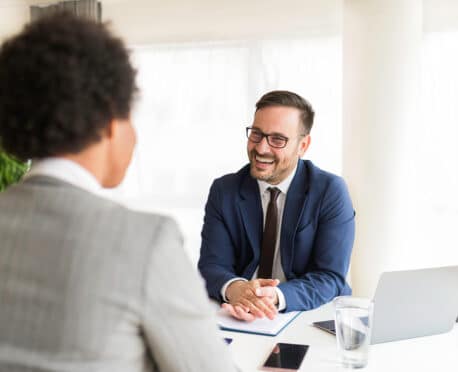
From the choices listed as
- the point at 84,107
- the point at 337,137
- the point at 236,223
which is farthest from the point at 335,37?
the point at 84,107

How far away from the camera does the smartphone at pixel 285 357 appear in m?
1.32

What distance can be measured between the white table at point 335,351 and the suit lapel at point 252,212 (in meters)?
0.58

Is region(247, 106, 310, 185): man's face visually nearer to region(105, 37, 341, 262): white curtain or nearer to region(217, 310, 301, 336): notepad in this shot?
region(217, 310, 301, 336): notepad

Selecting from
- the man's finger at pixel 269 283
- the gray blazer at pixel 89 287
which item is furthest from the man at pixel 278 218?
the gray blazer at pixel 89 287

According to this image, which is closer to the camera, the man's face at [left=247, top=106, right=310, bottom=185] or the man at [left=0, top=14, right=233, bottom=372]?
the man at [left=0, top=14, right=233, bottom=372]

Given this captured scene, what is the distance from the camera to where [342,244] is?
213 cm

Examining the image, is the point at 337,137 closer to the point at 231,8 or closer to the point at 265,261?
the point at 231,8

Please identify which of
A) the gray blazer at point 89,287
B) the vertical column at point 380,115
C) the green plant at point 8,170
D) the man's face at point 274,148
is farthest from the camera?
the vertical column at point 380,115

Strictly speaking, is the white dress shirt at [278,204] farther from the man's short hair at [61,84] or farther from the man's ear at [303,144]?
the man's short hair at [61,84]

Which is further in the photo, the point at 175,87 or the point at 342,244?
the point at 175,87

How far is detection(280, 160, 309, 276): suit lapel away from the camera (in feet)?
7.07

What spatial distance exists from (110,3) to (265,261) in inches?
118

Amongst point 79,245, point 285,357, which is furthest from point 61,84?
point 285,357

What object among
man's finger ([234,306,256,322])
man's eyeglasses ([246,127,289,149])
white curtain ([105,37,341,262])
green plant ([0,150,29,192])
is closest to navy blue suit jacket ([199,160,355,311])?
man's eyeglasses ([246,127,289,149])
